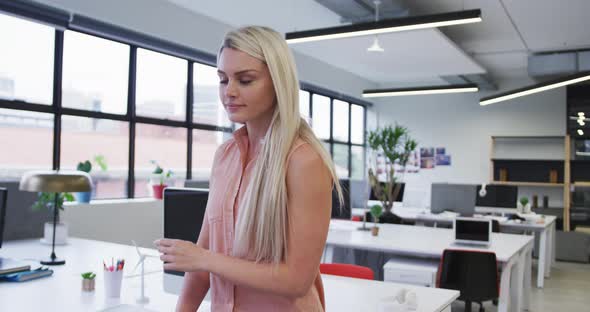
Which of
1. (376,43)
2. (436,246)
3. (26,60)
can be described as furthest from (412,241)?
(26,60)

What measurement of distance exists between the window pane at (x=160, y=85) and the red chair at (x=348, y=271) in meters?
3.53

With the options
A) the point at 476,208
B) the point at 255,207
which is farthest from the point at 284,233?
the point at 476,208

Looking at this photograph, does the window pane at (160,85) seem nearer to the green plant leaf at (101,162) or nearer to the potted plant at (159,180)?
the potted plant at (159,180)

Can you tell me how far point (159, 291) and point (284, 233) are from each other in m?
1.55

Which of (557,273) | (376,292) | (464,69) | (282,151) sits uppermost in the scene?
(464,69)

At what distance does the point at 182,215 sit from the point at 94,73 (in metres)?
3.69

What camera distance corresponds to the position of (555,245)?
800cm

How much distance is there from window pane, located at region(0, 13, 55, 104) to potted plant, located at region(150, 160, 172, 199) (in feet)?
4.04

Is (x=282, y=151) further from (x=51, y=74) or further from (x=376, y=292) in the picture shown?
(x=51, y=74)

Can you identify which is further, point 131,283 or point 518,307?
point 518,307

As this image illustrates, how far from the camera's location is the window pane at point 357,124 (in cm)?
1041

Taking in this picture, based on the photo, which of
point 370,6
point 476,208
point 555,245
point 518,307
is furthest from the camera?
point 555,245

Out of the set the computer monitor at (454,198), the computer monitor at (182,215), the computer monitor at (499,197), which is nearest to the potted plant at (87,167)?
the computer monitor at (182,215)

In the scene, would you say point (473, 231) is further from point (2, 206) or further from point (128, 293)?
point (2, 206)
